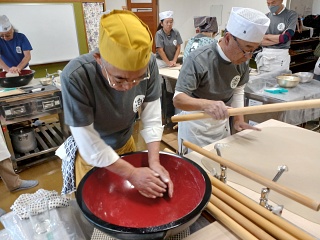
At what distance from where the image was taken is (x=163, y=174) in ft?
2.84

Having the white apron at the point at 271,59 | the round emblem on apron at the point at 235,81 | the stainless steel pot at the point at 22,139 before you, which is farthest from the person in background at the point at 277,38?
the stainless steel pot at the point at 22,139

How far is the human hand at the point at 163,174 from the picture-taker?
85 cm

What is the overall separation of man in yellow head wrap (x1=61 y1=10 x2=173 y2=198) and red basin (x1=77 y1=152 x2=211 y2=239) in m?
0.04

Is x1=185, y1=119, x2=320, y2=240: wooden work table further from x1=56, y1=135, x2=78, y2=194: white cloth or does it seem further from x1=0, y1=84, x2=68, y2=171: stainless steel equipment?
x1=0, y1=84, x2=68, y2=171: stainless steel equipment

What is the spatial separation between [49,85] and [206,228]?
7.52 feet

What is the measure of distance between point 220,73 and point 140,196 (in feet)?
2.66

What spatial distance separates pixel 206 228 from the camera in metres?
0.75

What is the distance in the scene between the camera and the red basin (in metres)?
0.76

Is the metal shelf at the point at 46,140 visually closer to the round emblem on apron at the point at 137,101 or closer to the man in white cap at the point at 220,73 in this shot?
the man in white cap at the point at 220,73

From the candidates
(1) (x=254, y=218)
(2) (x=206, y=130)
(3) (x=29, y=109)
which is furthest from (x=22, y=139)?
(1) (x=254, y=218)

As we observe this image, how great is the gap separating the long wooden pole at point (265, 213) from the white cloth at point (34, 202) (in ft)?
1.73

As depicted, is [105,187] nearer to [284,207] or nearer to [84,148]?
[84,148]

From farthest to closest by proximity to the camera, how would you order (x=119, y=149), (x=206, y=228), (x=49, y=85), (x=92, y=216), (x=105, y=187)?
(x=49, y=85) < (x=119, y=149) < (x=105, y=187) < (x=206, y=228) < (x=92, y=216)

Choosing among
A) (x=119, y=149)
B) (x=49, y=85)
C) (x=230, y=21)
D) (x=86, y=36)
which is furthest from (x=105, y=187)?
(x=86, y=36)
